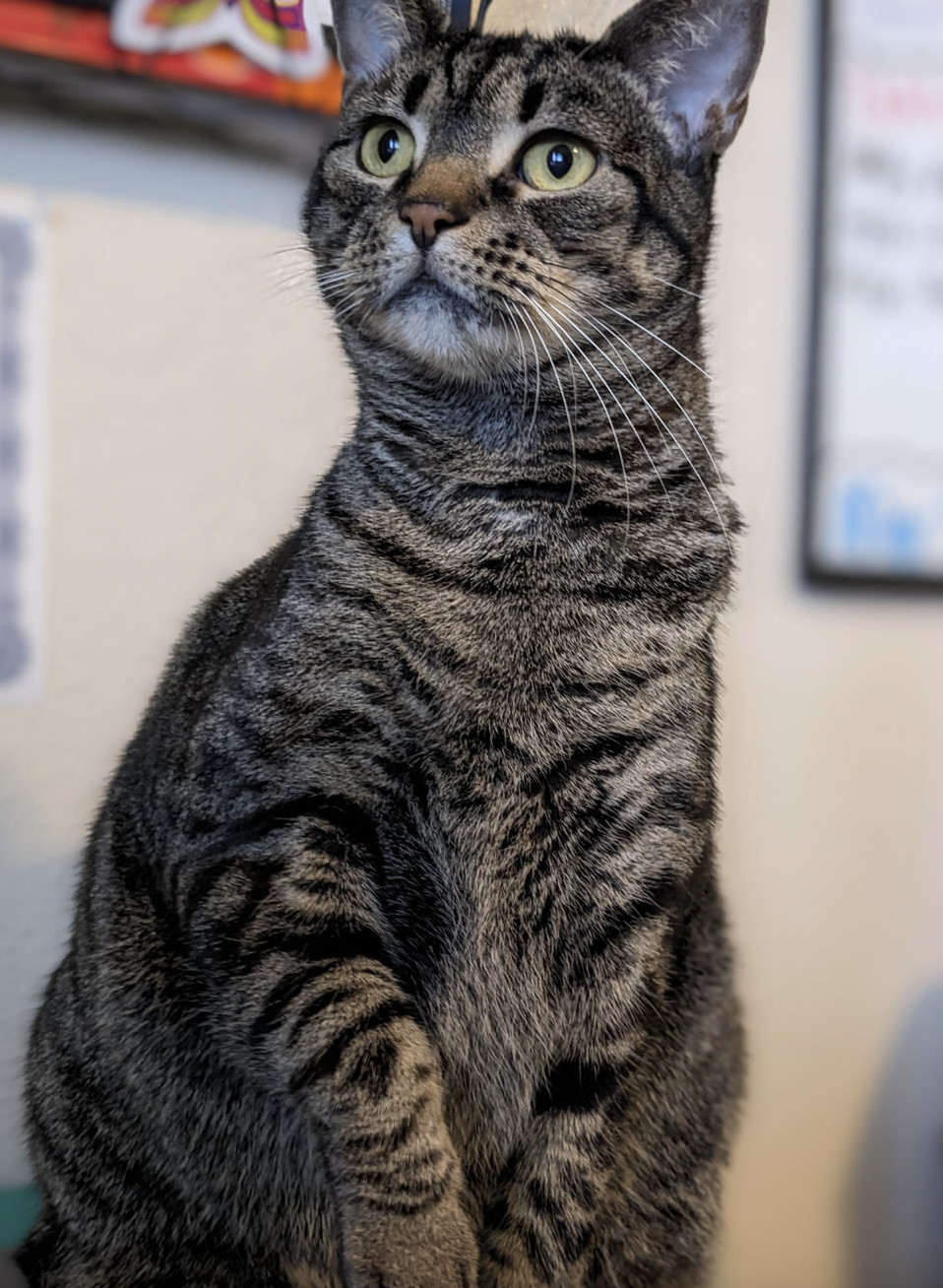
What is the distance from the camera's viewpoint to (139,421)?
2.68 feet

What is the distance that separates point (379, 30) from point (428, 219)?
22 cm

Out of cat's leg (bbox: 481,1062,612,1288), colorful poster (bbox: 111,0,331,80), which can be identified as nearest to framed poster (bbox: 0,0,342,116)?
colorful poster (bbox: 111,0,331,80)

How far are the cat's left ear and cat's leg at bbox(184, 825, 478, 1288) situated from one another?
0.54 meters

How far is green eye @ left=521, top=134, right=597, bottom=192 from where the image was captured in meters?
0.71

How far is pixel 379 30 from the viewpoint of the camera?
0.78 m

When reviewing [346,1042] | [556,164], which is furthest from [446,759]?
[556,164]

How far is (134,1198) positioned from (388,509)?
1.67ft

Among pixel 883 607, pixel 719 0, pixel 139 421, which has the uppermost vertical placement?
pixel 719 0

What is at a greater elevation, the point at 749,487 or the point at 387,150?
the point at 387,150

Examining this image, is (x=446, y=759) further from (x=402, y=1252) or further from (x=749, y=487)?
(x=749, y=487)

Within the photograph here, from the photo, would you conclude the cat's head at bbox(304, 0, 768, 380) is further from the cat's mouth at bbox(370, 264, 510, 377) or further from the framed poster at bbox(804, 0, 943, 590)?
the framed poster at bbox(804, 0, 943, 590)

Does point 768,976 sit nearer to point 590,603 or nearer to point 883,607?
point 883,607

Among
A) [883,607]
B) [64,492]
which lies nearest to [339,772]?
[64,492]

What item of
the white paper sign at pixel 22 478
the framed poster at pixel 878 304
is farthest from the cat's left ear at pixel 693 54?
the white paper sign at pixel 22 478
